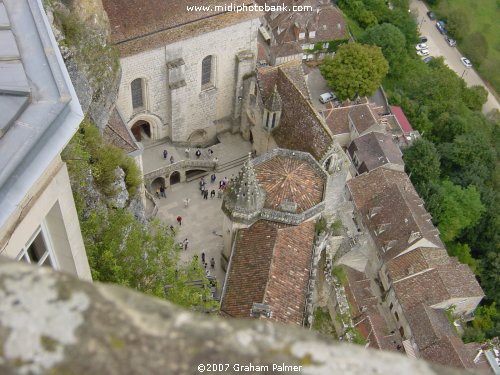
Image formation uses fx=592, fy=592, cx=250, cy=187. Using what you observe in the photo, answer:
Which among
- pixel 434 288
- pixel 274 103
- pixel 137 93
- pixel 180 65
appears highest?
pixel 180 65

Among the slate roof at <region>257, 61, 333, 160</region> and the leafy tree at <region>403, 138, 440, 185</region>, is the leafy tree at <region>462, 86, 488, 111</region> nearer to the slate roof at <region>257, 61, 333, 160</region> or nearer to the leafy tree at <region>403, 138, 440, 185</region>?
the leafy tree at <region>403, 138, 440, 185</region>

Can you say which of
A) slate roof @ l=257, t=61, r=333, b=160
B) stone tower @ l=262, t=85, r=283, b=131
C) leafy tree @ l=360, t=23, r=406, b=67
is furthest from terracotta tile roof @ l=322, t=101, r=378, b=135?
stone tower @ l=262, t=85, r=283, b=131

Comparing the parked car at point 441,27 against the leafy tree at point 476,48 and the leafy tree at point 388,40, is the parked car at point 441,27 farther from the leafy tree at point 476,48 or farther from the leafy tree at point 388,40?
the leafy tree at point 388,40

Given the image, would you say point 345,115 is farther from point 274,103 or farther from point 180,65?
point 180,65

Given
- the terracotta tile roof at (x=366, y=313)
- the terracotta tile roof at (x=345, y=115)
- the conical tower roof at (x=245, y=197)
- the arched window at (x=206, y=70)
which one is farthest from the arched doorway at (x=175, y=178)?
the terracotta tile roof at (x=345, y=115)

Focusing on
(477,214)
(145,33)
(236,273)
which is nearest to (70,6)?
(145,33)

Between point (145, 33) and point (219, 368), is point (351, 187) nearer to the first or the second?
point (145, 33)

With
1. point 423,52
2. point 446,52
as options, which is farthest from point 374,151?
point 446,52
